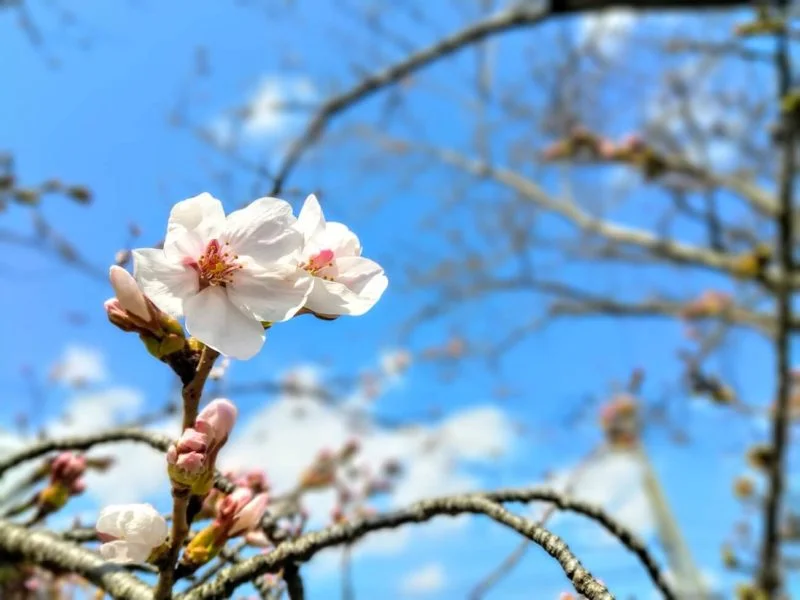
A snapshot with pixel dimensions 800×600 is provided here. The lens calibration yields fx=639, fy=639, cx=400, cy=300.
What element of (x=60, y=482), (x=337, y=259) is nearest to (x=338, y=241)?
(x=337, y=259)

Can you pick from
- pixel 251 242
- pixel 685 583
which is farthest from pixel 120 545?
pixel 685 583

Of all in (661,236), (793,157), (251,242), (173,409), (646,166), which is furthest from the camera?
(661,236)

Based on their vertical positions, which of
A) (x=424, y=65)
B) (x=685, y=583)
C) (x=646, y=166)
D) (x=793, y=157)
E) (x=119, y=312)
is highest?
(x=424, y=65)

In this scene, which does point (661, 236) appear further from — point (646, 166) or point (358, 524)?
point (358, 524)

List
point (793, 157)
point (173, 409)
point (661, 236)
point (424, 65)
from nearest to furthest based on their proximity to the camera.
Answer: point (173, 409)
point (793, 157)
point (424, 65)
point (661, 236)

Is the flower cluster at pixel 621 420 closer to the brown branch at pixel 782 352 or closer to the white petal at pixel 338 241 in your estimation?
the brown branch at pixel 782 352

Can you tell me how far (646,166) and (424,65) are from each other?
1.24 meters

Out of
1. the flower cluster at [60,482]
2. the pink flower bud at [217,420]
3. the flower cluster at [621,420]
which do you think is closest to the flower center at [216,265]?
the pink flower bud at [217,420]

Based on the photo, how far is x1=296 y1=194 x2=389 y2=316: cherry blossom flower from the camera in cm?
56

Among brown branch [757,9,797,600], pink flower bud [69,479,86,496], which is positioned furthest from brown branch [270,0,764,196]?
pink flower bud [69,479,86,496]

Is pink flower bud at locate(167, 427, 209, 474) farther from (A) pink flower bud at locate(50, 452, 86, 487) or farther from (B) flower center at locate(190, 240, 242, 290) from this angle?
(A) pink flower bud at locate(50, 452, 86, 487)

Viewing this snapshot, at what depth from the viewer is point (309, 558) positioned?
595mm

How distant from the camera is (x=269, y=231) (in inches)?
20.7

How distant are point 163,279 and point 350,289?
0.51ft
